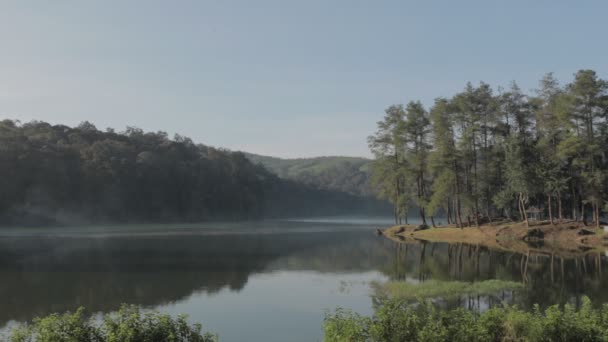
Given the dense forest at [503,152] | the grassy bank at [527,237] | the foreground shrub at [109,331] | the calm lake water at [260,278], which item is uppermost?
the dense forest at [503,152]

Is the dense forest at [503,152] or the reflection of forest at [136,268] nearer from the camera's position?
the reflection of forest at [136,268]

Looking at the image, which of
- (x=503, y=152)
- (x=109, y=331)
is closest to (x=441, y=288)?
(x=109, y=331)

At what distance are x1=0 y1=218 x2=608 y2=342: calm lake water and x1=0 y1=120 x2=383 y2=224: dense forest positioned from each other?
64.3 meters

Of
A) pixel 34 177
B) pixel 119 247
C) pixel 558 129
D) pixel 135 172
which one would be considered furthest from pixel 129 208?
pixel 558 129

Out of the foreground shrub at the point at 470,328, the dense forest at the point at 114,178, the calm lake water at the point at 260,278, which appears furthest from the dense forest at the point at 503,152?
the dense forest at the point at 114,178

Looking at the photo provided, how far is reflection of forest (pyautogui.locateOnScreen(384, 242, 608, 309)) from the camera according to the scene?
25.2 m

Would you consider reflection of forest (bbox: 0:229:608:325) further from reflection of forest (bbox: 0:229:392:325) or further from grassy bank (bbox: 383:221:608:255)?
grassy bank (bbox: 383:221:608:255)

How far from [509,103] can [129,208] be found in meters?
97.0

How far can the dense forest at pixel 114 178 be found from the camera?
111 metres

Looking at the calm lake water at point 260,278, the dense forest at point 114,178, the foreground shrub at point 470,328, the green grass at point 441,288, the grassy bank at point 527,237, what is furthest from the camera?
the dense forest at point 114,178

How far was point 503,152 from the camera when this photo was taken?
66562mm

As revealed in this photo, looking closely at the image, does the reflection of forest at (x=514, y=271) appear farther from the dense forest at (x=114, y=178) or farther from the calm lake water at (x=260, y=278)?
the dense forest at (x=114, y=178)

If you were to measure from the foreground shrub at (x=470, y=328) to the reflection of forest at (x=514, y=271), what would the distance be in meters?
11.4

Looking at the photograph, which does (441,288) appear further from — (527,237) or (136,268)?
(527,237)
